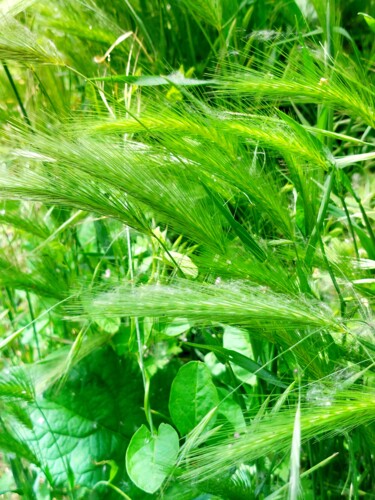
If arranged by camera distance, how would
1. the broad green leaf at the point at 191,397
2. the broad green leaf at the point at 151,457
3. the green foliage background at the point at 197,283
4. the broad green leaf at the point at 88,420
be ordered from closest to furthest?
the green foliage background at the point at 197,283 < the broad green leaf at the point at 151,457 < the broad green leaf at the point at 191,397 < the broad green leaf at the point at 88,420

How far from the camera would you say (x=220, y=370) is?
140 cm

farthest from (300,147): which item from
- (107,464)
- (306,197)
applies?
(107,464)

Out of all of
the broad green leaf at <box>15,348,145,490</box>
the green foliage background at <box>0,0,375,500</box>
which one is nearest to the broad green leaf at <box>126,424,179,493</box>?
the green foliage background at <box>0,0,375,500</box>

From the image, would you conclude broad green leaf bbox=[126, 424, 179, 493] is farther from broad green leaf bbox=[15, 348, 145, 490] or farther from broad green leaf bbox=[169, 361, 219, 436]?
broad green leaf bbox=[15, 348, 145, 490]

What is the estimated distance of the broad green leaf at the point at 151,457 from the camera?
1019 millimetres

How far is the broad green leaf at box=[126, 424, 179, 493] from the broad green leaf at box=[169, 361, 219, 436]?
71 mm

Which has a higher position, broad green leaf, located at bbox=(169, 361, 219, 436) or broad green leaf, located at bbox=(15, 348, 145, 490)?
broad green leaf, located at bbox=(169, 361, 219, 436)

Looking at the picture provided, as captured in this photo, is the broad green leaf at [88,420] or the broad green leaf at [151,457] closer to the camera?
the broad green leaf at [151,457]

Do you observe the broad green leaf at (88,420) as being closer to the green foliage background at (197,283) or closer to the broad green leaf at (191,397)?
the green foliage background at (197,283)

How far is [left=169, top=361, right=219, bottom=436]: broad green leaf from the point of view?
113cm

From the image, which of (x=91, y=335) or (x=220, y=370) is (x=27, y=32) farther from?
(x=220, y=370)

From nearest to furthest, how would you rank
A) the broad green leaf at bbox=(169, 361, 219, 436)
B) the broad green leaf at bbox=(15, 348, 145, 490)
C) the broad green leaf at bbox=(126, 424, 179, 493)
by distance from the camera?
the broad green leaf at bbox=(126, 424, 179, 493) → the broad green leaf at bbox=(169, 361, 219, 436) → the broad green leaf at bbox=(15, 348, 145, 490)

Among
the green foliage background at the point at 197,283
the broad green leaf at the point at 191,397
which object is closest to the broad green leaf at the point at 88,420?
the green foliage background at the point at 197,283

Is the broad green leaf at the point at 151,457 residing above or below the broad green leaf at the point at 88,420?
above
